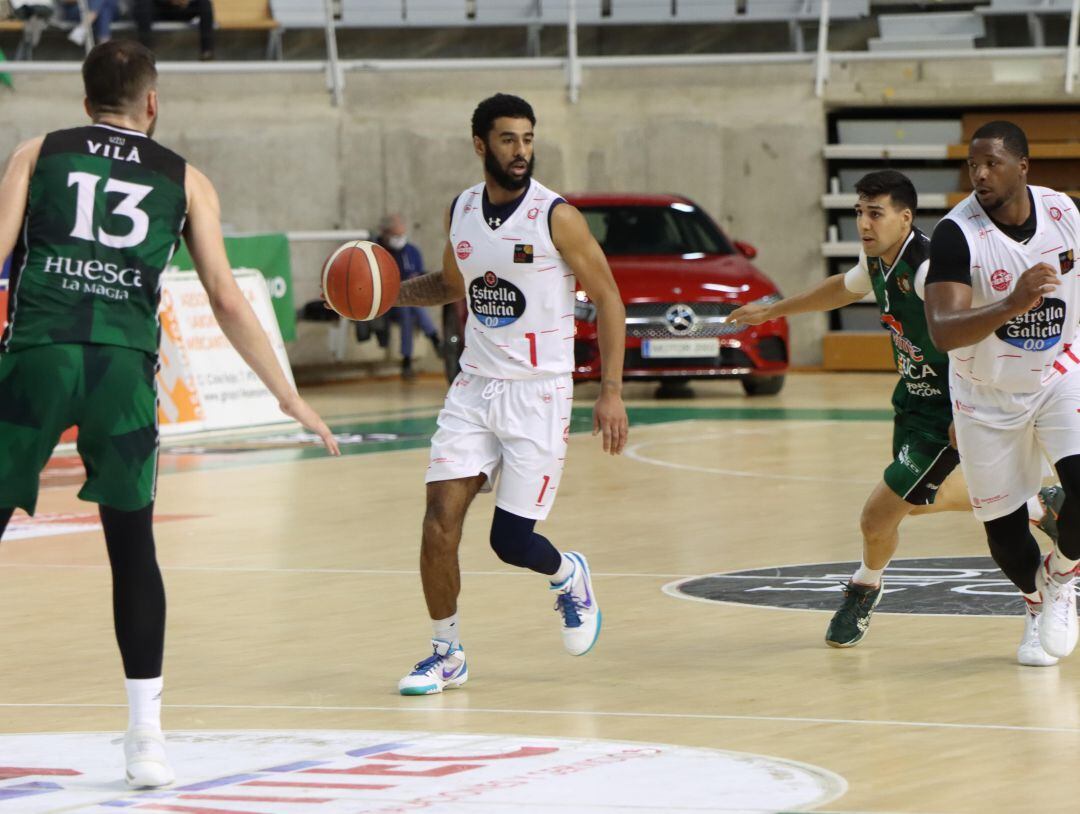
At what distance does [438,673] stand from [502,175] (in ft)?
5.81

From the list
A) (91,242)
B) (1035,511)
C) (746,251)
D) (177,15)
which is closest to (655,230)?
(746,251)

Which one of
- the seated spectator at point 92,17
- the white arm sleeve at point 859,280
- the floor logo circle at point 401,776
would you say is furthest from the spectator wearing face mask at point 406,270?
the floor logo circle at point 401,776

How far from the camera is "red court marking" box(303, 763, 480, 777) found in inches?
215

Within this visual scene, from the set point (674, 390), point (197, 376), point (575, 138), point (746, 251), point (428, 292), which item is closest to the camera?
point (428, 292)

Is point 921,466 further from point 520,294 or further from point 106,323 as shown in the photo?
point 106,323

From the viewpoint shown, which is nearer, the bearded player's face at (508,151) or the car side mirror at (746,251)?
the bearded player's face at (508,151)

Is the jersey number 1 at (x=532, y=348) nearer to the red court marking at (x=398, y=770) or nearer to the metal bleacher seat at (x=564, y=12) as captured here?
the red court marking at (x=398, y=770)

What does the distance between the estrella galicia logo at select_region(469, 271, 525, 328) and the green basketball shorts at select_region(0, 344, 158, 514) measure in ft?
6.64

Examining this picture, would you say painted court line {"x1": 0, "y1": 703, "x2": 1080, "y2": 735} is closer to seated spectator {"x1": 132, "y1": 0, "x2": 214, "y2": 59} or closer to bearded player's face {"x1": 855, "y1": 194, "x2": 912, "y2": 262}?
bearded player's face {"x1": 855, "y1": 194, "x2": 912, "y2": 262}

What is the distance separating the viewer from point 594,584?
30.5ft

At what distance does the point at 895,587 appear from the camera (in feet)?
29.5

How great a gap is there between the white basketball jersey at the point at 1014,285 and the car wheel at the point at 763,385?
1357 cm

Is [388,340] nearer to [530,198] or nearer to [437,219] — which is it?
[437,219]

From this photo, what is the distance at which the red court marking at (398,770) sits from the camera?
5.46 metres
